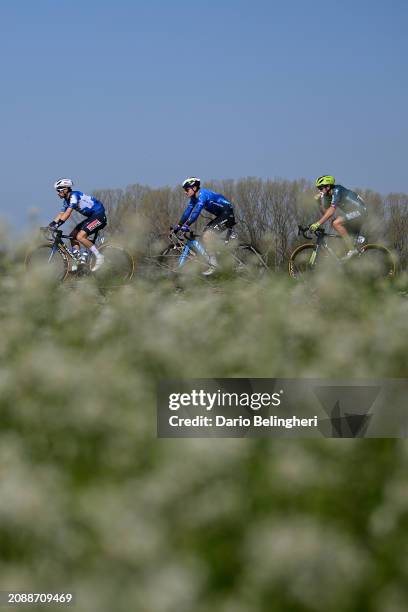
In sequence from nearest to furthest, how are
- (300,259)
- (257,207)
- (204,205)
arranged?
(300,259), (204,205), (257,207)

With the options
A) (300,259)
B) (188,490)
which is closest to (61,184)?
(300,259)

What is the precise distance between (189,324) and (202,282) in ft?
8.67

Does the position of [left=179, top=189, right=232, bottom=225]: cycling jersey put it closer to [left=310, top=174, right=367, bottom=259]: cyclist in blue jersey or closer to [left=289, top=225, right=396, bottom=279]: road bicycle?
[left=289, top=225, right=396, bottom=279]: road bicycle

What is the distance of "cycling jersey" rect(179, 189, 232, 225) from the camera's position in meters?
16.2

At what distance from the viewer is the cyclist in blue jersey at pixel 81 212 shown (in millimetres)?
15922

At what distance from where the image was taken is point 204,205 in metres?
16.9

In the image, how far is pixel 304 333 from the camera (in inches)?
204

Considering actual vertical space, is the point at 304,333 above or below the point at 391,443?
above

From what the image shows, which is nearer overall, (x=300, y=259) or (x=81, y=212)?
(x=300, y=259)

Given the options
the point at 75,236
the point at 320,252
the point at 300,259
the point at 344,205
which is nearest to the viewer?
the point at 320,252

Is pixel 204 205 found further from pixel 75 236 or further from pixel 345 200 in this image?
pixel 345 200

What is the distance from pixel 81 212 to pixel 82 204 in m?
0.20

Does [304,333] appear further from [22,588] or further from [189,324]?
[22,588]

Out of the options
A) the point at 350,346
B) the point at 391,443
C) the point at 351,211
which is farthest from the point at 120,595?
the point at 351,211
